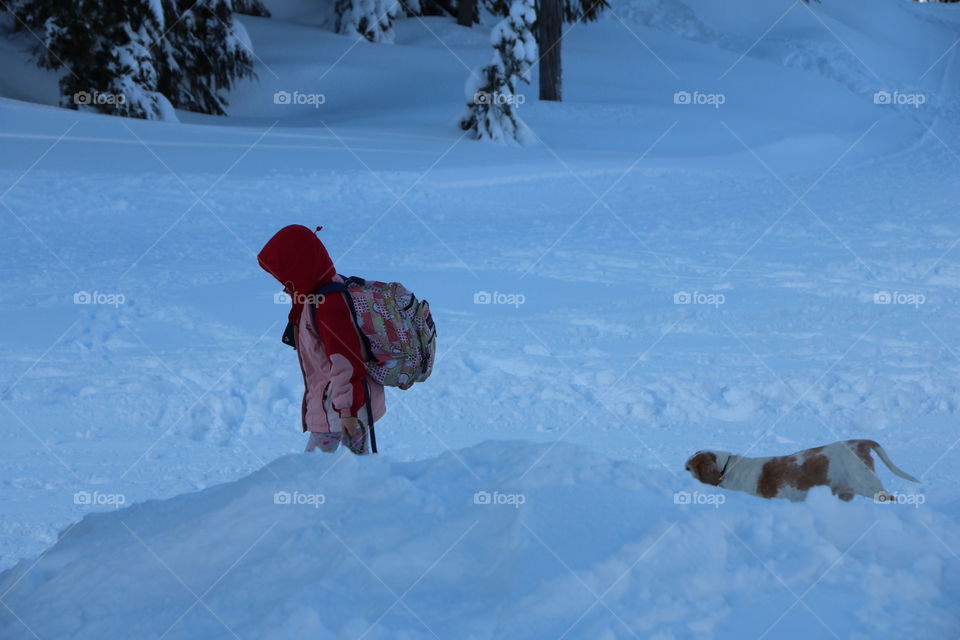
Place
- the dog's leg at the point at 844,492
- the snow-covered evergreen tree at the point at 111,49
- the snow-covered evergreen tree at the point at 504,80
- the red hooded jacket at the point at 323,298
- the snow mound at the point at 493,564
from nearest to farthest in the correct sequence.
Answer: the snow mound at the point at 493,564 < the red hooded jacket at the point at 323,298 < the dog's leg at the point at 844,492 < the snow-covered evergreen tree at the point at 504,80 < the snow-covered evergreen tree at the point at 111,49

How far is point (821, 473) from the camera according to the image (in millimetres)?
4320

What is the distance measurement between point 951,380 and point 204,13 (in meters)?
15.3

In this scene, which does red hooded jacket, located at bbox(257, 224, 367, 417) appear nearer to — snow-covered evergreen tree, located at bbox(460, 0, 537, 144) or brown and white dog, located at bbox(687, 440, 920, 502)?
brown and white dog, located at bbox(687, 440, 920, 502)

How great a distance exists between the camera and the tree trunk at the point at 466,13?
24281 mm

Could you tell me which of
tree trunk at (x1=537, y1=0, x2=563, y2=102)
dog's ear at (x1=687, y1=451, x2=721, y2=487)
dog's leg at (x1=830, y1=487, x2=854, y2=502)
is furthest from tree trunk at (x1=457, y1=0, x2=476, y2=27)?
dog's leg at (x1=830, y1=487, x2=854, y2=502)

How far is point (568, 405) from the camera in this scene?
6328 mm

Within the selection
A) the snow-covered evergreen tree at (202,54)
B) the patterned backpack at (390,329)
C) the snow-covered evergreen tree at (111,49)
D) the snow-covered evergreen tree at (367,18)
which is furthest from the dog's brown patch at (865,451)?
the snow-covered evergreen tree at (367,18)

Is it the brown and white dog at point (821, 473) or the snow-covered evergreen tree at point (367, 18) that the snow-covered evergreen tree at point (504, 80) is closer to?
the snow-covered evergreen tree at point (367, 18)

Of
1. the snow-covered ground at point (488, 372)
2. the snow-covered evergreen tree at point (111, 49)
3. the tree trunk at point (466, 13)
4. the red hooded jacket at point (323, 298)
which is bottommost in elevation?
the tree trunk at point (466, 13)

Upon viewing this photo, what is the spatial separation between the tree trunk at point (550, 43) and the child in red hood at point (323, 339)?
50.7ft

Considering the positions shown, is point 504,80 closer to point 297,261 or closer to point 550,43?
point 550,43

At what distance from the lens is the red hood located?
3951 mm

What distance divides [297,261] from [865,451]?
271 centimetres

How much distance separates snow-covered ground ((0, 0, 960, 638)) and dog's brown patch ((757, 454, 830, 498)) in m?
0.59
